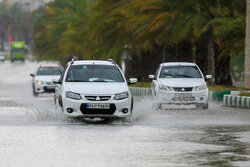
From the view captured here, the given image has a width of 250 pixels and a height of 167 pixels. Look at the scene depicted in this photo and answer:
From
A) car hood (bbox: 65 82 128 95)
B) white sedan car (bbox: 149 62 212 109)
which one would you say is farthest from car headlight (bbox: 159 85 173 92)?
car hood (bbox: 65 82 128 95)

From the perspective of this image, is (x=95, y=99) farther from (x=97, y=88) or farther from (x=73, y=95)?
(x=73, y=95)

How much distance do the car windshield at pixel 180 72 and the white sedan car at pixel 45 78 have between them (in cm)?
981

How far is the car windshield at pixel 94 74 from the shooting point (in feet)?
62.6

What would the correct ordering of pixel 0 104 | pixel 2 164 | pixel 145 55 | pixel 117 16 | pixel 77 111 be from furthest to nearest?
pixel 145 55
pixel 117 16
pixel 0 104
pixel 77 111
pixel 2 164

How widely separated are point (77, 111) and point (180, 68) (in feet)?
24.6

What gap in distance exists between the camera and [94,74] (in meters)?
19.3

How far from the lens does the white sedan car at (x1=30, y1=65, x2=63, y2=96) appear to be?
3322 cm

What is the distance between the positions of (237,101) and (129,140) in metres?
11.6

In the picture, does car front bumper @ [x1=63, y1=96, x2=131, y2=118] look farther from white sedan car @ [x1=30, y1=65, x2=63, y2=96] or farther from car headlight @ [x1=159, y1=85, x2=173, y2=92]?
white sedan car @ [x1=30, y1=65, x2=63, y2=96]

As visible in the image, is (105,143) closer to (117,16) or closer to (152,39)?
(152,39)

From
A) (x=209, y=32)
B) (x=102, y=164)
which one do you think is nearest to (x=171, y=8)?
(x=209, y=32)

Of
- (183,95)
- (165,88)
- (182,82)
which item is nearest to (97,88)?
(183,95)

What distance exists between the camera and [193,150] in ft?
40.7

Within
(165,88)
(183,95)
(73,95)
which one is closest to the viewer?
(73,95)
